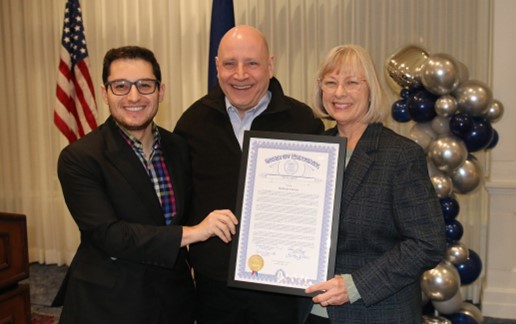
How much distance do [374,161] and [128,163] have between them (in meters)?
0.96

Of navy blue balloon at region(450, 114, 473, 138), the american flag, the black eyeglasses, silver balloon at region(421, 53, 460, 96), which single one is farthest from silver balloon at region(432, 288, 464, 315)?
the american flag

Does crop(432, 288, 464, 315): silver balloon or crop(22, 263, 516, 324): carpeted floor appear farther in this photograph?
crop(22, 263, 516, 324): carpeted floor

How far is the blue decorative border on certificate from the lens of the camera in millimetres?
1925

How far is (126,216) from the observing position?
2.13 meters

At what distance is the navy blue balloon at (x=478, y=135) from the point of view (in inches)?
148

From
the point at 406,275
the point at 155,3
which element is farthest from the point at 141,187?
the point at 155,3

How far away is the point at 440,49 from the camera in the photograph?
482 centimetres

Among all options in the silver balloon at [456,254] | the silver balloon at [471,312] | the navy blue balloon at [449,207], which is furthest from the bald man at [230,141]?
the silver balloon at [471,312]

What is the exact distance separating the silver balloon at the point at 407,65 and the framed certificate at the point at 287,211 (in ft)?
6.90

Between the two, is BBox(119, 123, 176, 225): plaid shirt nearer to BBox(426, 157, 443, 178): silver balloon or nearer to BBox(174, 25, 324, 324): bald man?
BBox(174, 25, 324, 324): bald man

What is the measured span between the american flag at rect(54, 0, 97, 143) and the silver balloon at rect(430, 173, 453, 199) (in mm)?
3163

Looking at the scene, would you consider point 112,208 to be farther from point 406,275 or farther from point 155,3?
point 155,3

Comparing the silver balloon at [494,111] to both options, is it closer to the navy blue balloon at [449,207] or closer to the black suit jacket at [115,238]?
the navy blue balloon at [449,207]

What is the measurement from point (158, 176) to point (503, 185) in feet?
11.4
